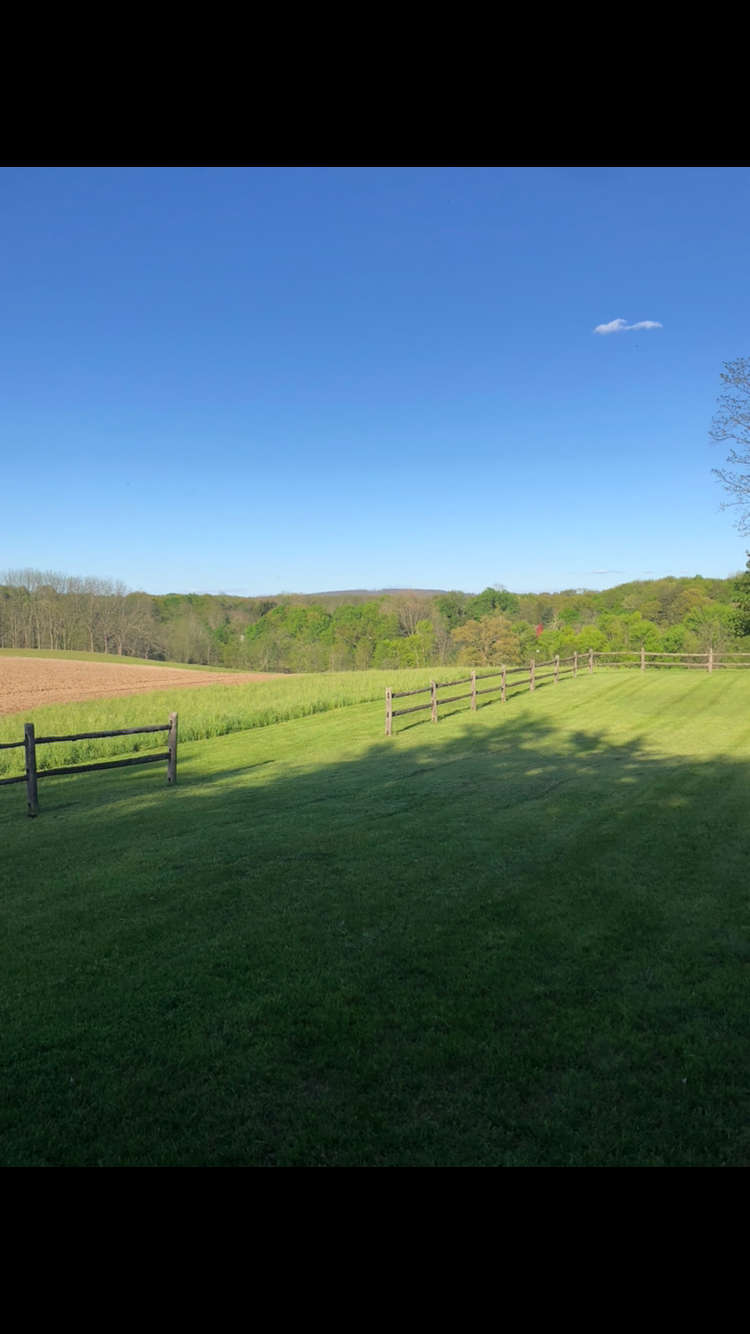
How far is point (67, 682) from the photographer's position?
43.7 m

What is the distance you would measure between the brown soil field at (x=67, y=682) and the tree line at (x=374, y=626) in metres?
32.0

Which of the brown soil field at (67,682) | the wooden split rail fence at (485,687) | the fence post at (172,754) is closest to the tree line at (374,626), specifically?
the brown soil field at (67,682)

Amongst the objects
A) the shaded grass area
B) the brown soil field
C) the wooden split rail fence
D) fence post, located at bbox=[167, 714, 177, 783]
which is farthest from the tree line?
fence post, located at bbox=[167, 714, 177, 783]

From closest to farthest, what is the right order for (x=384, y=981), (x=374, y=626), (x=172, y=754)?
1. (x=384, y=981)
2. (x=172, y=754)
3. (x=374, y=626)

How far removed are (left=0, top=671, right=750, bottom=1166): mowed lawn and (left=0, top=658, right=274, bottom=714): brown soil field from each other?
23.7 meters

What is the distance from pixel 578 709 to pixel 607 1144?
18.2m

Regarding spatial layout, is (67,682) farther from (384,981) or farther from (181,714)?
(384,981)

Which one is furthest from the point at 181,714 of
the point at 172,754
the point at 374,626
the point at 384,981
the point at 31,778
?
the point at 374,626

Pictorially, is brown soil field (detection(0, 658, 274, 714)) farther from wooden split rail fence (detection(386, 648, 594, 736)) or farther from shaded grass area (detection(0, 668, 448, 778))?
wooden split rail fence (detection(386, 648, 594, 736))

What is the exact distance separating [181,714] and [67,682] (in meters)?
24.6

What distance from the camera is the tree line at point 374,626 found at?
7569 cm

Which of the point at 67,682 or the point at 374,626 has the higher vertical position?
the point at 374,626

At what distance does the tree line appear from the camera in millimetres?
75688

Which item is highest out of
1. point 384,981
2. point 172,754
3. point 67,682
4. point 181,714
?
point 172,754
